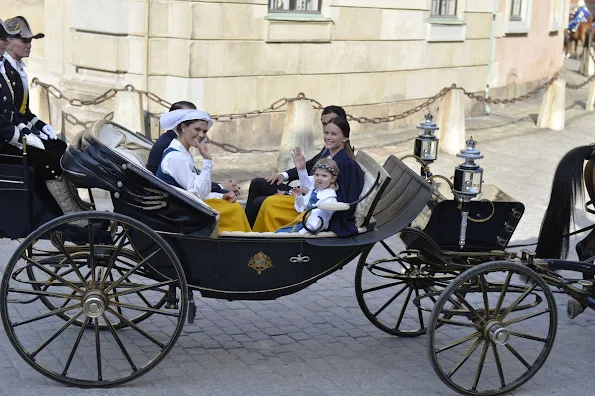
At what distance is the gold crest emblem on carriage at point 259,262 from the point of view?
512cm

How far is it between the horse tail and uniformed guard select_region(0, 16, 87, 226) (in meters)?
2.96

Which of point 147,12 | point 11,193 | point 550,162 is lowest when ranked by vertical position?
point 550,162

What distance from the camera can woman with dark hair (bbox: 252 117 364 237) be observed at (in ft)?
17.4

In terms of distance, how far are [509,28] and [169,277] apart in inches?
569

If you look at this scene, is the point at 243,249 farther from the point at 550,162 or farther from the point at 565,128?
the point at 565,128

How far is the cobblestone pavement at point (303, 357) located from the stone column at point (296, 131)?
366cm

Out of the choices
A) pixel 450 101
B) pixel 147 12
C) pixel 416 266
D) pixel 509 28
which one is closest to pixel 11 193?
pixel 416 266

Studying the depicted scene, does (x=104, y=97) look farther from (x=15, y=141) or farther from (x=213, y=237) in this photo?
(x=213, y=237)

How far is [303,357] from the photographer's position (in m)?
5.69

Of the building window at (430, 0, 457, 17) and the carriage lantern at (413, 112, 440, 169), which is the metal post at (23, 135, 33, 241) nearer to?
the carriage lantern at (413, 112, 440, 169)

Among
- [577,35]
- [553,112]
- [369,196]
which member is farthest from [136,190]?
[577,35]

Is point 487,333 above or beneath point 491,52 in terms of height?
beneath

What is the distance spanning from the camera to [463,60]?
16266mm

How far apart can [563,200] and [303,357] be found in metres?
1.97
